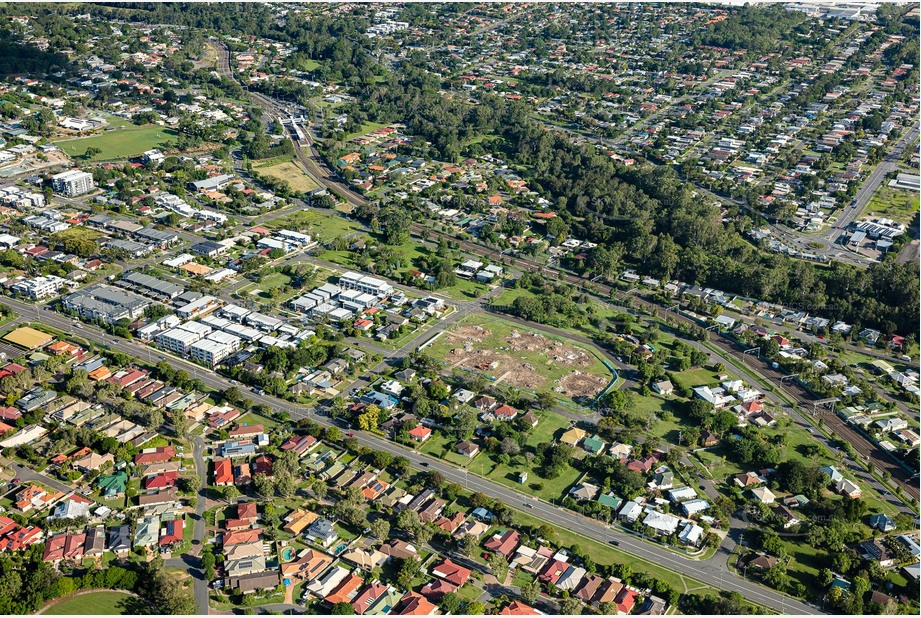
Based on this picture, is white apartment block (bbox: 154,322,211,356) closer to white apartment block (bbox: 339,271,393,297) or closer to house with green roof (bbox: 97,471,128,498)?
white apartment block (bbox: 339,271,393,297)

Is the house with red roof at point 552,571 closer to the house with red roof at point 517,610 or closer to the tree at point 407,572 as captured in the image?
the house with red roof at point 517,610

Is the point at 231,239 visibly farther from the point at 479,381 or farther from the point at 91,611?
the point at 91,611

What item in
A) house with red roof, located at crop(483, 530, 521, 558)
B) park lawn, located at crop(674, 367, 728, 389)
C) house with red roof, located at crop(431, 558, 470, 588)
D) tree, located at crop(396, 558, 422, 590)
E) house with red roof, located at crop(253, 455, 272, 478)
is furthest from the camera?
park lawn, located at crop(674, 367, 728, 389)

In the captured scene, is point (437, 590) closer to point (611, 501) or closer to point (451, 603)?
point (451, 603)

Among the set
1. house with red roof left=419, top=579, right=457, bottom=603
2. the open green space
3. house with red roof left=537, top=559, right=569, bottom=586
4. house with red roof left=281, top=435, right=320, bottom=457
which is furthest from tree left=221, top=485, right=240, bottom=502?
the open green space

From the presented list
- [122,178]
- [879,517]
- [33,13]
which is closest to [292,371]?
[879,517]

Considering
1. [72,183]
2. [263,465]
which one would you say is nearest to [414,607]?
[263,465]
